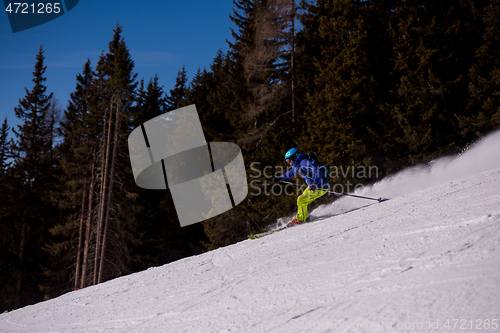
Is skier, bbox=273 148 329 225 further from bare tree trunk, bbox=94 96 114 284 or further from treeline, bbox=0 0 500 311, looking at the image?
bare tree trunk, bbox=94 96 114 284

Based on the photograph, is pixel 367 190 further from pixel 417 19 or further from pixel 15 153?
pixel 15 153

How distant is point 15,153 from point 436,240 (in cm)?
3161

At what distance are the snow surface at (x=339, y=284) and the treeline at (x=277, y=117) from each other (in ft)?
28.1

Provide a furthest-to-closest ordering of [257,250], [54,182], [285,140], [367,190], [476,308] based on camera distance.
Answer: [54,182] < [285,140] < [367,190] < [257,250] < [476,308]

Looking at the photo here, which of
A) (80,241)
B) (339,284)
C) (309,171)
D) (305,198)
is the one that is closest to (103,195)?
(80,241)

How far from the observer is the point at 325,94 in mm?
14227

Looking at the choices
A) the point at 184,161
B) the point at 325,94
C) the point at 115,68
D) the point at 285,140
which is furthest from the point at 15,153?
the point at 325,94

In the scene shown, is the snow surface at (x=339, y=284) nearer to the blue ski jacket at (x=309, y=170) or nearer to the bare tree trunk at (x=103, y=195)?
the blue ski jacket at (x=309, y=170)

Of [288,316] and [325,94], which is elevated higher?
[325,94]

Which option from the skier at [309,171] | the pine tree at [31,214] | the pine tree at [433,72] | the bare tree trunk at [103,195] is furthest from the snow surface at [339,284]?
the pine tree at [31,214]

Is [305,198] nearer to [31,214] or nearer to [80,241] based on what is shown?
[80,241]

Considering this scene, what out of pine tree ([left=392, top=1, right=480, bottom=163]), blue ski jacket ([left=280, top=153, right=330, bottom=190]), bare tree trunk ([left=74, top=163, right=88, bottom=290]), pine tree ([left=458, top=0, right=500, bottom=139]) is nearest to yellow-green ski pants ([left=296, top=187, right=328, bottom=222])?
blue ski jacket ([left=280, top=153, right=330, bottom=190])

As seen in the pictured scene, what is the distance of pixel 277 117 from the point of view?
16.8 metres

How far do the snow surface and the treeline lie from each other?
856 centimetres
